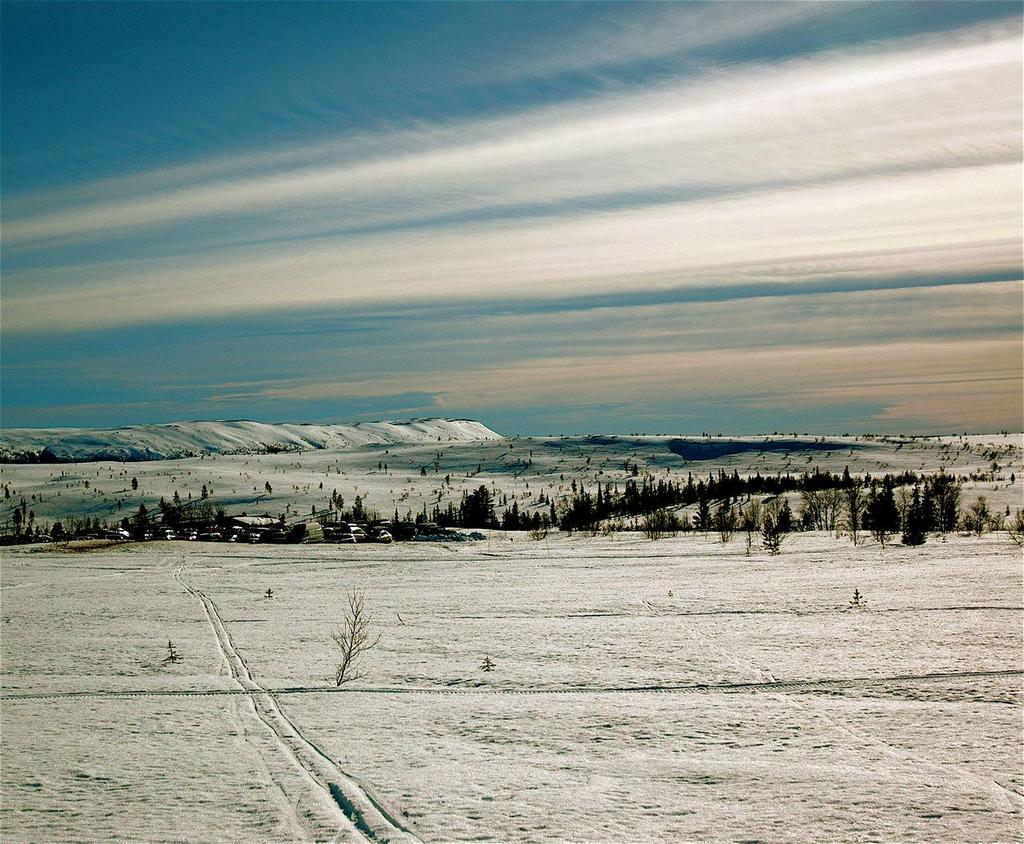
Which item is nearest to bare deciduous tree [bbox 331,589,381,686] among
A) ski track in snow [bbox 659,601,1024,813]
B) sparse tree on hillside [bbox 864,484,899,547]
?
ski track in snow [bbox 659,601,1024,813]

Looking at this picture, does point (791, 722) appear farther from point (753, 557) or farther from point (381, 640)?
point (753, 557)

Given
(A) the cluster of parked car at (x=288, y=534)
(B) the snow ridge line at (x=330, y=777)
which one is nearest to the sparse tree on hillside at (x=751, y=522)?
(A) the cluster of parked car at (x=288, y=534)

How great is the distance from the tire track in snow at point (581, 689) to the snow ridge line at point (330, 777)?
72 centimetres

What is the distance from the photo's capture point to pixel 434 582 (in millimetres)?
29188

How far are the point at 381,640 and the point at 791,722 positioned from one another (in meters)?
9.43

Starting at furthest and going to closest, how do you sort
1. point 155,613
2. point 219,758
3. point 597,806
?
point 155,613, point 219,758, point 597,806

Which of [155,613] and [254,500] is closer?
[155,613]

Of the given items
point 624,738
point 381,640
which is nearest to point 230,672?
point 381,640

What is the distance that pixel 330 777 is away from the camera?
353 inches

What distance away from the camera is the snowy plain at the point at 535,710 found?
8031mm

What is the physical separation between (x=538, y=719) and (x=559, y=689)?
1.69 metres

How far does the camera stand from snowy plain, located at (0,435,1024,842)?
26.3ft

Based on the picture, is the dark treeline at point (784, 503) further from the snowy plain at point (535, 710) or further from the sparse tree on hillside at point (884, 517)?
the snowy plain at point (535, 710)

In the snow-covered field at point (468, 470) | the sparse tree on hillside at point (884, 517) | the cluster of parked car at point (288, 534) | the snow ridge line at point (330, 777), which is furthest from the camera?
the snow-covered field at point (468, 470)
